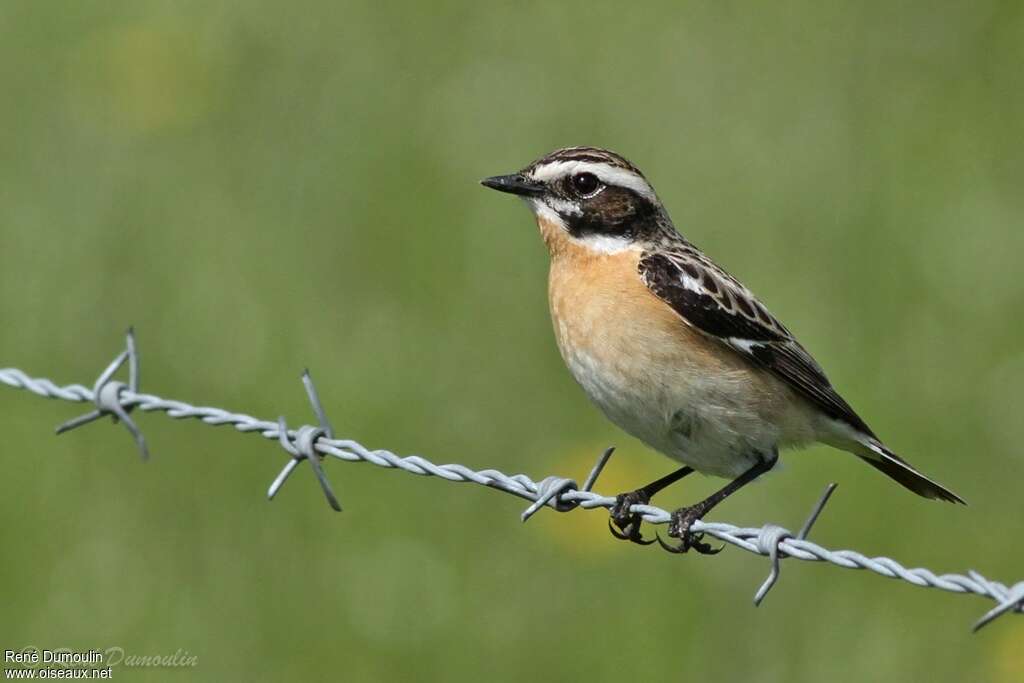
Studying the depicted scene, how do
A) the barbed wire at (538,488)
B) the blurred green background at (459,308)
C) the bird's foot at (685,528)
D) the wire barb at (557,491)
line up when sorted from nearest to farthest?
the barbed wire at (538,488)
the wire barb at (557,491)
the bird's foot at (685,528)
the blurred green background at (459,308)

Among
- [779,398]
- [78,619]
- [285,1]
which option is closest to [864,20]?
[285,1]

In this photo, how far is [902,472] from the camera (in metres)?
7.21

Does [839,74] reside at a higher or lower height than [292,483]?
higher

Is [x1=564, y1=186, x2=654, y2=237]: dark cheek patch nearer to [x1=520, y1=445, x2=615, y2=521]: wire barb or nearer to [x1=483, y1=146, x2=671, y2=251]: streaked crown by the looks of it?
[x1=483, y1=146, x2=671, y2=251]: streaked crown

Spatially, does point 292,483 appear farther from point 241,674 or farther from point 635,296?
point 635,296

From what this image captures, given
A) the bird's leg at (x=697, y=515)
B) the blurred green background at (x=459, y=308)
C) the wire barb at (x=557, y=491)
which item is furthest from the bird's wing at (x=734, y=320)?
the blurred green background at (x=459, y=308)

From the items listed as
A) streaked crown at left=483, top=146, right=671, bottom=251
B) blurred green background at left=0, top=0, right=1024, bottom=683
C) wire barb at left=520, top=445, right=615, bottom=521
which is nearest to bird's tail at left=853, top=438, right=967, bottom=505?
streaked crown at left=483, top=146, right=671, bottom=251

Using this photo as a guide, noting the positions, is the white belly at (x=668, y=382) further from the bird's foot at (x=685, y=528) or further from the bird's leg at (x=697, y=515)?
the bird's foot at (x=685, y=528)

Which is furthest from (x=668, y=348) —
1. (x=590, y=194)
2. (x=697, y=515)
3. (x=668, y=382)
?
(x=590, y=194)

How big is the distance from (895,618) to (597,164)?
9.29ft

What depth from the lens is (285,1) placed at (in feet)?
46.6

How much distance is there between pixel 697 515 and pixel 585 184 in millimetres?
1522

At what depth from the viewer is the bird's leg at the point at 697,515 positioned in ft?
22.0

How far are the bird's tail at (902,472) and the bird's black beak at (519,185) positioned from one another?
170 centimetres
